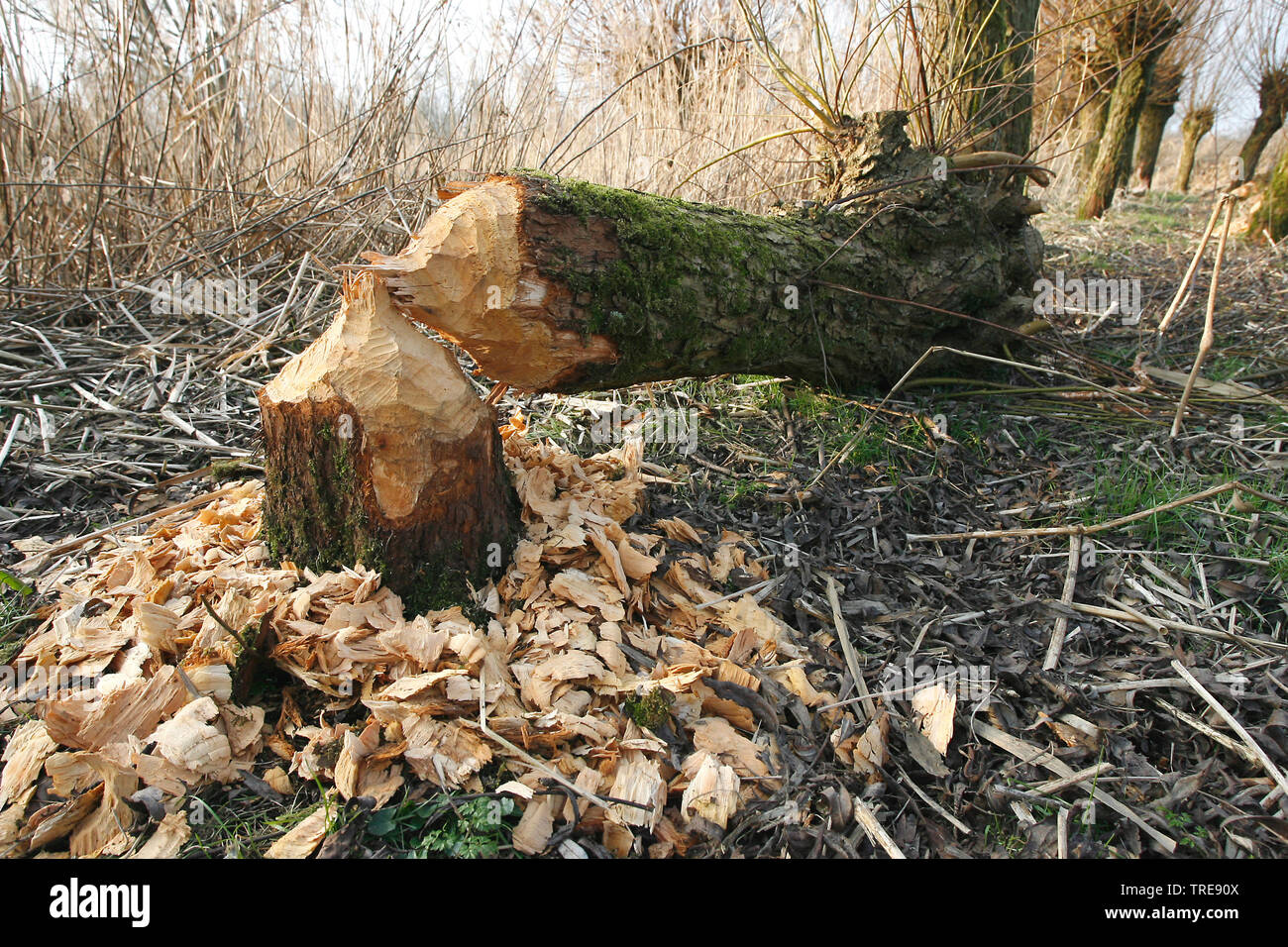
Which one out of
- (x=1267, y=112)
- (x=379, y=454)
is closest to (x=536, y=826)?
(x=379, y=454)

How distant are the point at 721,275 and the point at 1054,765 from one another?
177 cm

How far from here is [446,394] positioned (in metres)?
1.95

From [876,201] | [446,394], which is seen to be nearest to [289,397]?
[446,394]

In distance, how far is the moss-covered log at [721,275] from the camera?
1.95 m

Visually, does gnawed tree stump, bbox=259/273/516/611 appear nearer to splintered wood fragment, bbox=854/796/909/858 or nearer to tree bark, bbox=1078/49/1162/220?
splintered wood fragment, bbox=854/796/909/858

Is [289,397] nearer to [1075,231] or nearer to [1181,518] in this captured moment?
[1181,518]

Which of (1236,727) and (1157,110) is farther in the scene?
(1157,110)

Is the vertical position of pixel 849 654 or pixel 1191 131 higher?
pixel 1191 131

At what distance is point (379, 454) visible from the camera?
6.23ft

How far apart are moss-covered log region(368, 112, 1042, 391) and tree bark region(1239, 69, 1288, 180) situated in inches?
474

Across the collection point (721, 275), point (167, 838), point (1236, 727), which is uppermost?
point (721, 275)

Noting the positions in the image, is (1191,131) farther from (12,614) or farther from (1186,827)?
(12,614)

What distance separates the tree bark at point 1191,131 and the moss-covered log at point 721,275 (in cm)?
1591

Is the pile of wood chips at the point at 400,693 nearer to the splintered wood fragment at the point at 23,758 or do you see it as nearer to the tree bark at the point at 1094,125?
the splintered wood fragment at the point at 23,758
